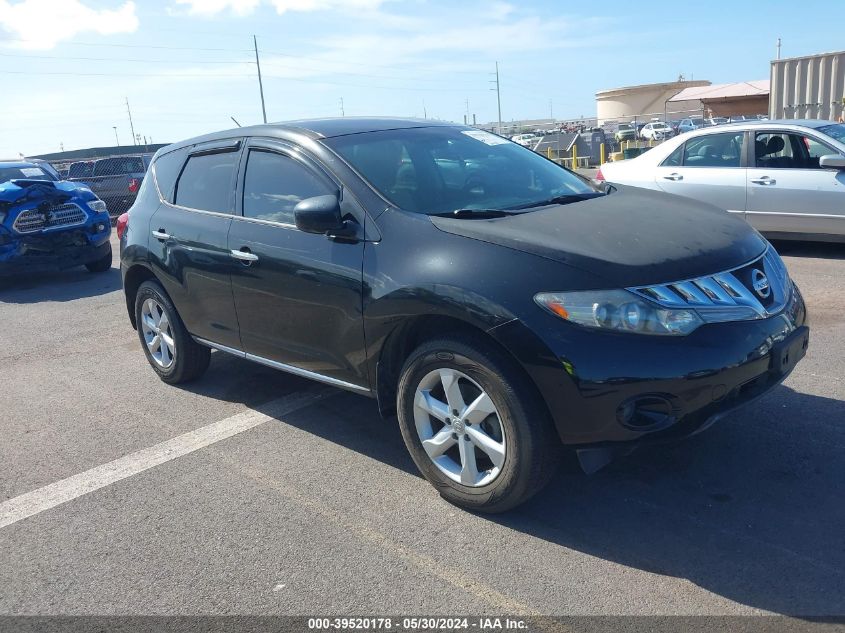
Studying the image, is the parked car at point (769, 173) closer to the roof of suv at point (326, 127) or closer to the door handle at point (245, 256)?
the roof of suv at point (326, 127)

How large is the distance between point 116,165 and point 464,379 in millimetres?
17668

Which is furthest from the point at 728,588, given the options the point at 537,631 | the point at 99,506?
the point at 99,506

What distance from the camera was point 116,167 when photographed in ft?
62.0

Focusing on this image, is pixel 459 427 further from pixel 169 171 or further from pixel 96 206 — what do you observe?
pixel 96 206

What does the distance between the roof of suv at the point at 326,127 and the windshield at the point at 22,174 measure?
753 cm

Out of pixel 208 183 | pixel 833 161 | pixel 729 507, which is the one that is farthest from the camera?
pixel 833 161

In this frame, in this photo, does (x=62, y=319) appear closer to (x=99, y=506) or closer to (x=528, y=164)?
(x=99, y=506)

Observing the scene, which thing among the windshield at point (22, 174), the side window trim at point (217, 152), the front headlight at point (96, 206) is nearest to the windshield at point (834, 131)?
the side window trim at point (217, 152)

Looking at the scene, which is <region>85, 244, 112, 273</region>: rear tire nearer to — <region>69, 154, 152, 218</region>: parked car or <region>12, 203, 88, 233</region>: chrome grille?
<region>12, 203, 88, 233</region>: chrome grille

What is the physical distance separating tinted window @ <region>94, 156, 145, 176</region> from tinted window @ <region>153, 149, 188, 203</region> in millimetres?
14232

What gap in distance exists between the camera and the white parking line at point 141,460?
3.97 meters

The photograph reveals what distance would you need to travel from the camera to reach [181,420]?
501cm

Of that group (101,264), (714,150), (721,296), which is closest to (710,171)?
(714,150)

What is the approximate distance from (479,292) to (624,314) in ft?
1.95
